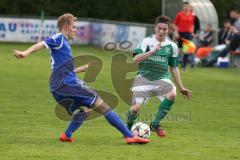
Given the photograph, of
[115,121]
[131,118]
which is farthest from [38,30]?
[115,121]

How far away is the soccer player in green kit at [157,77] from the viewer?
1203 cm

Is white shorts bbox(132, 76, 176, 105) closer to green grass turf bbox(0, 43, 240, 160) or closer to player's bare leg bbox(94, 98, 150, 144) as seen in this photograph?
green grass turf bbox(0, 43, 240, 160)

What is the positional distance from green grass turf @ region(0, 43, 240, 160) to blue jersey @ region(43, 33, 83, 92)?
0.85 metres

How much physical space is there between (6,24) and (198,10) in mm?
11085

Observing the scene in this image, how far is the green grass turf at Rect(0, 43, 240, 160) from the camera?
10.1 metres

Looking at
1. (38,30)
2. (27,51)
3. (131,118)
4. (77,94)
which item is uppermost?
(27,51)

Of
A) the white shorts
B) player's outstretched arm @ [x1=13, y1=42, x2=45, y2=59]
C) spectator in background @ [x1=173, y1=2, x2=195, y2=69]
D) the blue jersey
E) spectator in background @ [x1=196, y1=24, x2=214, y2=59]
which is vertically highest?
player's outstretched arm @ [x1=13, y1=42, x2=45, y2=59]

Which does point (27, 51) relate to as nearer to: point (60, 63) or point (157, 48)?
point (60, 63)

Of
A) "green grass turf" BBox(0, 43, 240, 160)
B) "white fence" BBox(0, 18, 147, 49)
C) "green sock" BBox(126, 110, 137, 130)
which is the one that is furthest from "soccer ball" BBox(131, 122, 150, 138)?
"white fence" BBox(0, 18, 147, 49)

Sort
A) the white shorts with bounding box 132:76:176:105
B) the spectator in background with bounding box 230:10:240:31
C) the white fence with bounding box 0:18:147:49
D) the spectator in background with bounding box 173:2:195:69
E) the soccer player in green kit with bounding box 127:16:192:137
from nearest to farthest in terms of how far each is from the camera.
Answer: the soccer player in green kit with bounding box 127:16:192:137
the white shorts with bounding box 132:76:176:105
the spectator in background with bounding box 173:2:195:69
the spectator in background with bounding box 230:10:240:31
the white fence with bounding box 0:18:147:49

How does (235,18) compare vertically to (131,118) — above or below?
below

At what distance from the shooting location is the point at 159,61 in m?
12.2

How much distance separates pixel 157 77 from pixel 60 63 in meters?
2.04

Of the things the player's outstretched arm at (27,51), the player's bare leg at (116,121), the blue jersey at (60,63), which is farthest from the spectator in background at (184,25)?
the player's outstretched arm at (27,51)
